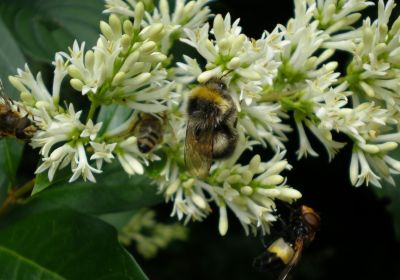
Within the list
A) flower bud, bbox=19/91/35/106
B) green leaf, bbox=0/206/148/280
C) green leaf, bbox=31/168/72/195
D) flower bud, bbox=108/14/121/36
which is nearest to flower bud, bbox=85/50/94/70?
flower bud, bbox=108/14/121/36

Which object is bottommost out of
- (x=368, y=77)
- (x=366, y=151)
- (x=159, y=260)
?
(x=159, y=260)

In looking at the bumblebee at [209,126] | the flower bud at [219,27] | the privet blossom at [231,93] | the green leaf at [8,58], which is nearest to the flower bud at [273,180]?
the privet blossom at [231,93]

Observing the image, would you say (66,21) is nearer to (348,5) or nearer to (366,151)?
(348,5)

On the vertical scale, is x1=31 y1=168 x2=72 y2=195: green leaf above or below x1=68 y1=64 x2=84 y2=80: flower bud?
below

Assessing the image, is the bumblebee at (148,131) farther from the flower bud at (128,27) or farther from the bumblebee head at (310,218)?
the bumblebee head at (310,218)

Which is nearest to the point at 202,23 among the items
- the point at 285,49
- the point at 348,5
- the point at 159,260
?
the point at 285,49

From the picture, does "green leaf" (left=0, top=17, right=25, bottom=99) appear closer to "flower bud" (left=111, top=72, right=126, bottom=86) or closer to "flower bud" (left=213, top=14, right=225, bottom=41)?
"flower bud" (left=111, top=72, right=126, bottom=86)
